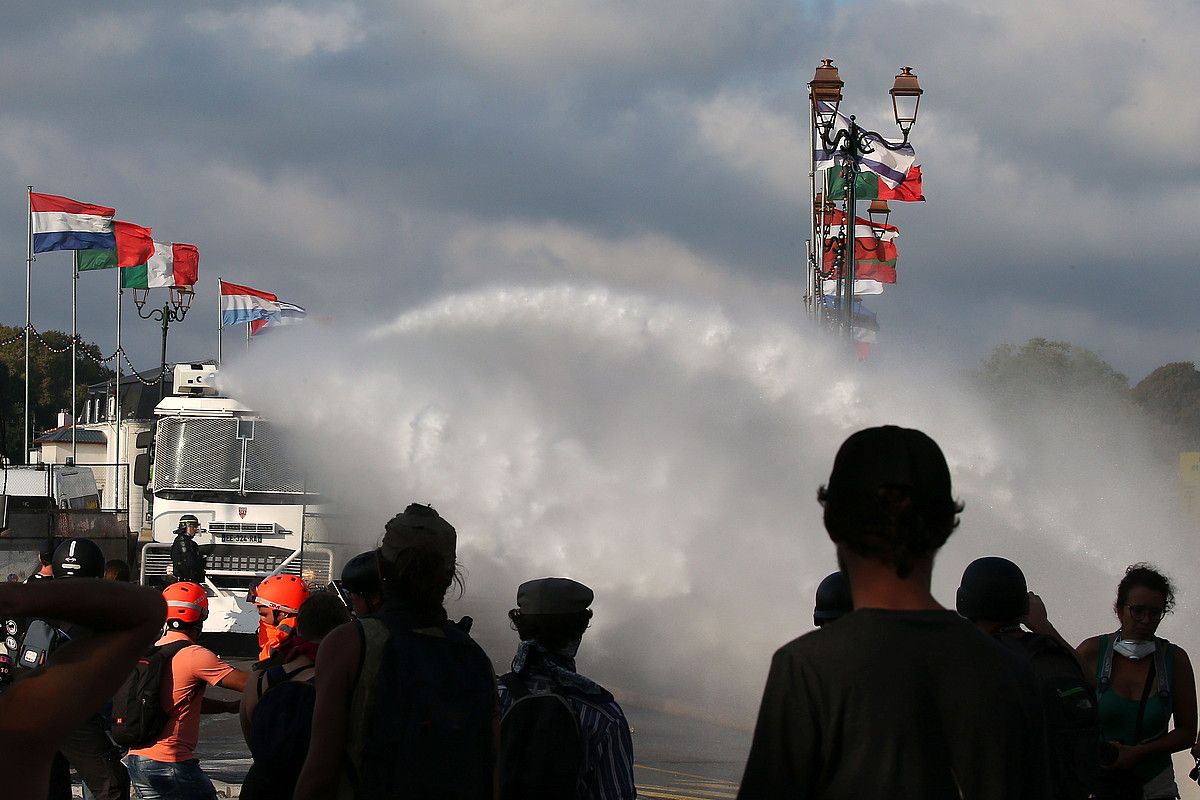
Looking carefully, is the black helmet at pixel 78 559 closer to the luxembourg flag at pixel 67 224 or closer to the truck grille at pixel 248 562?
the truck grille at pixel 248 562

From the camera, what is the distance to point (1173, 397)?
71.1 m

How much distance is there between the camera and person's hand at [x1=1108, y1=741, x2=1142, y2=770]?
5.39 m

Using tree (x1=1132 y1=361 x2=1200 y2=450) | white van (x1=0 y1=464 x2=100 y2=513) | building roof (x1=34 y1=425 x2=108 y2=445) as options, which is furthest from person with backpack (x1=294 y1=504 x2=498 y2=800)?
tree (x1=1132 y1=361 x2=1200 y2=450)

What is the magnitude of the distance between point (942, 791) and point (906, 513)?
18.5 inches

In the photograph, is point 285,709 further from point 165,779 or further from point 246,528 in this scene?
point 246,528

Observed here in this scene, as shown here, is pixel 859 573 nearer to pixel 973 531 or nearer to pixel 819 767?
Result: pixel 819 767

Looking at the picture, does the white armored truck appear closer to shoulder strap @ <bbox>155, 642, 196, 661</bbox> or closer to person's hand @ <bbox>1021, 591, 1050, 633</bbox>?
shoulder strap @ <bbox>155, 642, 196, 661</bbox>

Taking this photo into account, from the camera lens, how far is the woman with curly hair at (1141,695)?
5445 millimetres

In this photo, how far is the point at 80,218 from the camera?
3575cm

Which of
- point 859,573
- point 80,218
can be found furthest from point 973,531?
point 80,218

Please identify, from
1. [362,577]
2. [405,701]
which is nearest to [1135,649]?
[362,577]

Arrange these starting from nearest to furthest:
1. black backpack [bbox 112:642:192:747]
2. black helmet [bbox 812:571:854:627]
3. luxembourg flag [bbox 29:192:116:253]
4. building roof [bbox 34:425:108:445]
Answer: black helmet [bbox 812:571:854:627]
black backpack [bbox 112:642:192:747]
luxembourg flag [bbox 29:192:116:253]
building roof [bbox 34:425:108:445]

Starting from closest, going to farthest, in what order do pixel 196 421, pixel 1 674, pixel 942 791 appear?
1. pixel 942 791
2. pixel 1 674
3. pixel 196 421

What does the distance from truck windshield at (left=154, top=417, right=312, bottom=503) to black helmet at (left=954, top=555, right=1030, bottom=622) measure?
15391 millimetres
